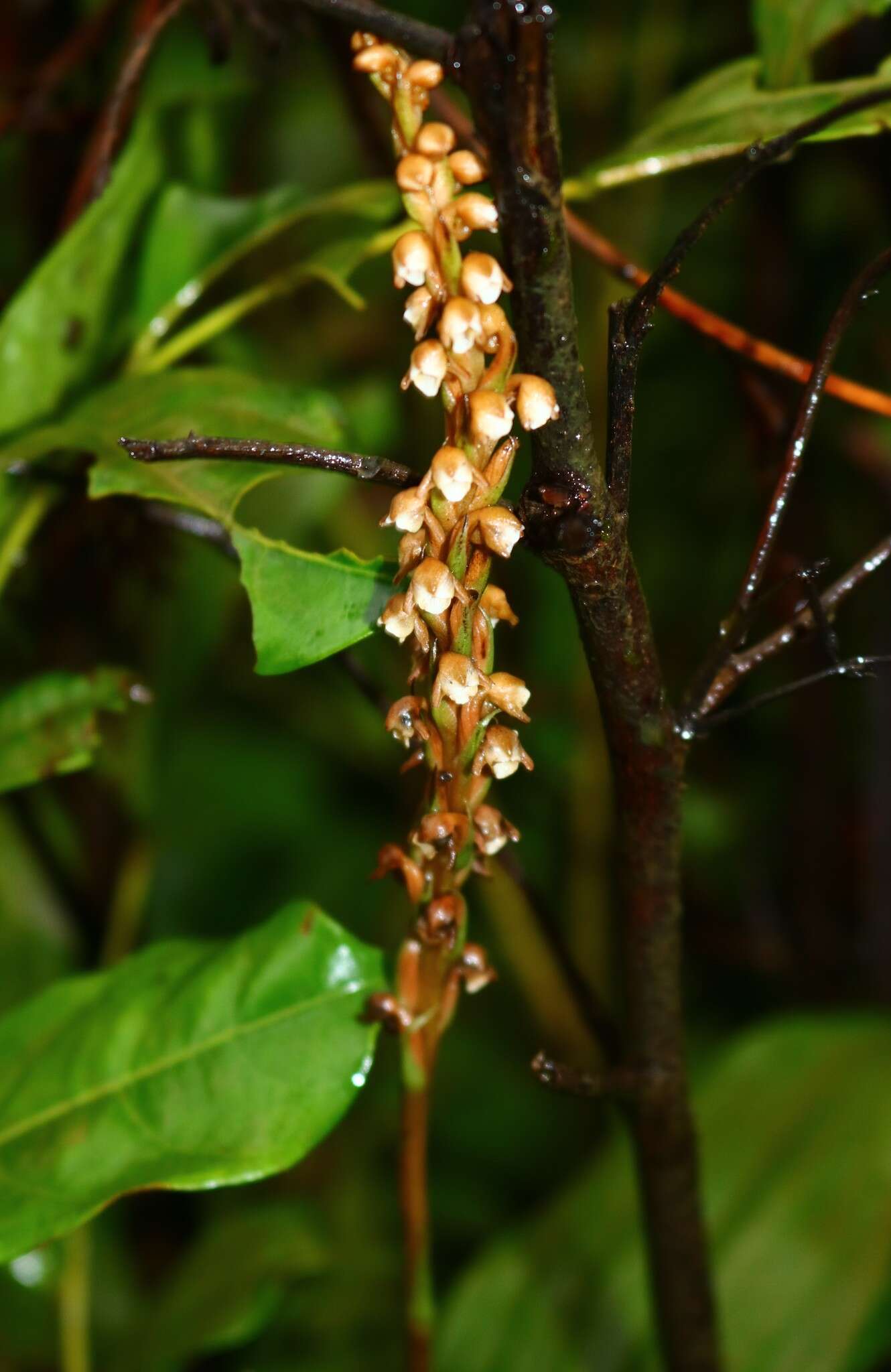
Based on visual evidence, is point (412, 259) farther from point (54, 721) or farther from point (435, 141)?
point (54, 721)

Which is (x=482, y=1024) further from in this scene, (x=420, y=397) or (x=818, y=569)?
(x=818, y=569)

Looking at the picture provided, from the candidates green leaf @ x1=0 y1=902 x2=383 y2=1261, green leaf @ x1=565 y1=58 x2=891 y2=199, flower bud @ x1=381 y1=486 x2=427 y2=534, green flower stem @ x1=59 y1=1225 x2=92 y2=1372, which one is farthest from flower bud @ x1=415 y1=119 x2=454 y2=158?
green flower stem @ x1=59 y1=1225 x2=92 y2=1372

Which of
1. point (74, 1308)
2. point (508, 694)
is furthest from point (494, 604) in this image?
point (74, 1308)

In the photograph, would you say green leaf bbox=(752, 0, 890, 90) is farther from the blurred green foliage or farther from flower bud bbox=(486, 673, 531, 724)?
flower bud bbox=(486, 673, 531, 724)

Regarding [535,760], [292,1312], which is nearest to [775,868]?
[535,760]

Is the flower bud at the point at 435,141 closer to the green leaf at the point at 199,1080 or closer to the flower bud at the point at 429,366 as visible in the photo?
the flower bud at the point at 429,366
